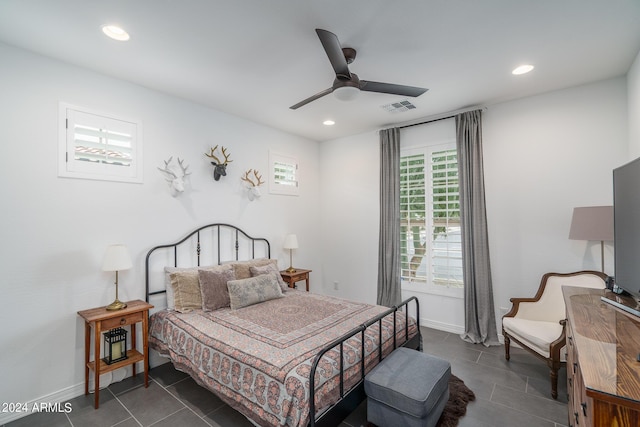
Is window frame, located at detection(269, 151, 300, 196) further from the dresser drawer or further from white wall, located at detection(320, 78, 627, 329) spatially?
white wall, located at detection(320, 78, 627, 329)

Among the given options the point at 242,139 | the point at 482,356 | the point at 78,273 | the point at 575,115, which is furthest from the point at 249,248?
the point at 575,115

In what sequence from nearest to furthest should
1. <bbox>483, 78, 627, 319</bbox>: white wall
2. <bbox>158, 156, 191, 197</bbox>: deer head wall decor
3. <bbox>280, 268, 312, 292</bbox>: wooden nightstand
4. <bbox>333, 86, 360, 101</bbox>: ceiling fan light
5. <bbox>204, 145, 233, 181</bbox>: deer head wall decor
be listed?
<bbox>333, 86, 360, 101</bbox>: ceiling fan light < <bbox>483, 78, 627, 319</bbox>: white wall < <bbox>158, 156, 191, 197</bbox>: deer head wall decor < <bbox>204, 145, 233, 181</bbox>: deer head wall decor < <bbox>280, 268, 312, 292</bbox>: wooden nightstand

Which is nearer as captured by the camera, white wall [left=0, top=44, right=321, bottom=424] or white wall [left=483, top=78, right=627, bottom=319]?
white wall [left=0, top=44, right=321, bottom=424]

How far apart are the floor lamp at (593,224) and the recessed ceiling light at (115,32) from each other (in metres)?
4.35

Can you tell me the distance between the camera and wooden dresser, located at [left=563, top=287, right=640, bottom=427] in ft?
3.14

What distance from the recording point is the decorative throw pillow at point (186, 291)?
305 centimetres

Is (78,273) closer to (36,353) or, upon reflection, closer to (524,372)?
(36,353)

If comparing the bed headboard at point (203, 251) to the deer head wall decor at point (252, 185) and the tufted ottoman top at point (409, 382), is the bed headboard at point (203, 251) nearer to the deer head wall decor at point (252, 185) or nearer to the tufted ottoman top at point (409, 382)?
the deer head wall decor at point (252, 185)

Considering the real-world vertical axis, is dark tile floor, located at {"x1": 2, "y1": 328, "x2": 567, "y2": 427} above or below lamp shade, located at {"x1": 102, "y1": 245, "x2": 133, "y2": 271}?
below

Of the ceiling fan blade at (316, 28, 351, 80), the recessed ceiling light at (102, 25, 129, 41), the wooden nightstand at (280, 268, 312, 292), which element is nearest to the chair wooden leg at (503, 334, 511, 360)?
the wooden nightstand at (280, 268, 312, 292)

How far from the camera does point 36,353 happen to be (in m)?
2.51

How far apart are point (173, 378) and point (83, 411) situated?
72cm

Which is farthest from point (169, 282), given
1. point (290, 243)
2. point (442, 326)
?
point (442, 326)

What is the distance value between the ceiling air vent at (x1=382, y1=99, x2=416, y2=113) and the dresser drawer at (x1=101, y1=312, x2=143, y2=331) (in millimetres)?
3631
